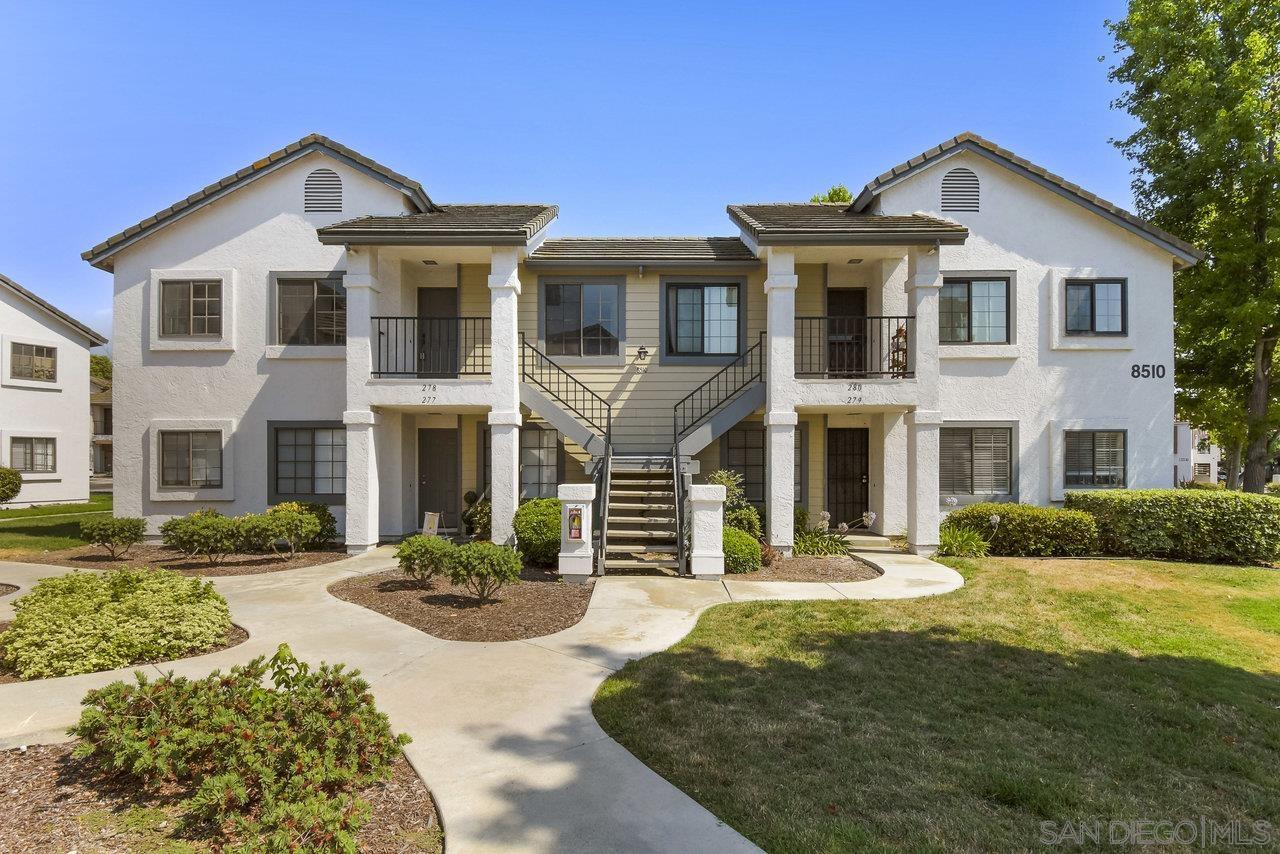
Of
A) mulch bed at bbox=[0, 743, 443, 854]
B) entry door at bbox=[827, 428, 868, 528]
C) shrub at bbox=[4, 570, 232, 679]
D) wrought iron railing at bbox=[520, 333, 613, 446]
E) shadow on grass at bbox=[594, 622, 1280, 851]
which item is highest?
wrought iron railing at bbox=[520, 333, 613, 446]

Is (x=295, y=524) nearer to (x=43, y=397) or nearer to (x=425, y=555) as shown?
(x=425, y=555)

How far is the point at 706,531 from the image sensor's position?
404 inches

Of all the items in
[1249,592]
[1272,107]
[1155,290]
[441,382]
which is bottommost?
[1249,592]

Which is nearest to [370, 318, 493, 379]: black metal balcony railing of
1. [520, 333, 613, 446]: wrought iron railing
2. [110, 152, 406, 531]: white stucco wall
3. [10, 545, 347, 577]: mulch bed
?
[520, 333, 613, 446]: wrought iron railing

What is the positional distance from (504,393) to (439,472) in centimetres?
364

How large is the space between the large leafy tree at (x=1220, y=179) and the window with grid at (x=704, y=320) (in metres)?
11.8

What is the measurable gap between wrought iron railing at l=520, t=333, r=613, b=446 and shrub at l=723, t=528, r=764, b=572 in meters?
4.40

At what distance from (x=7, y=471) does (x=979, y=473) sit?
3008 cm

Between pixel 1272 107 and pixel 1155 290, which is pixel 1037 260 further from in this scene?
pixel 1272 107

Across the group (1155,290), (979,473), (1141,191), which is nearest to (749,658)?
(979,473)

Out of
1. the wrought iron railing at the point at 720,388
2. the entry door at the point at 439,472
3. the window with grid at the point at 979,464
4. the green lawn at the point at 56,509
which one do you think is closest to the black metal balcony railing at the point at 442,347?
the entry door at the point at 439,472

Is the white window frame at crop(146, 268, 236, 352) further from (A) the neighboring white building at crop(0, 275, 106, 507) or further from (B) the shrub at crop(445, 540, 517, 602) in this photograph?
(A) the neighboring white building at crop(0, 275, 106, 507)

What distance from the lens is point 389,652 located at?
641 centimetres

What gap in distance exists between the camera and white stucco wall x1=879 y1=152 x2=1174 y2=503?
46.1 feet
